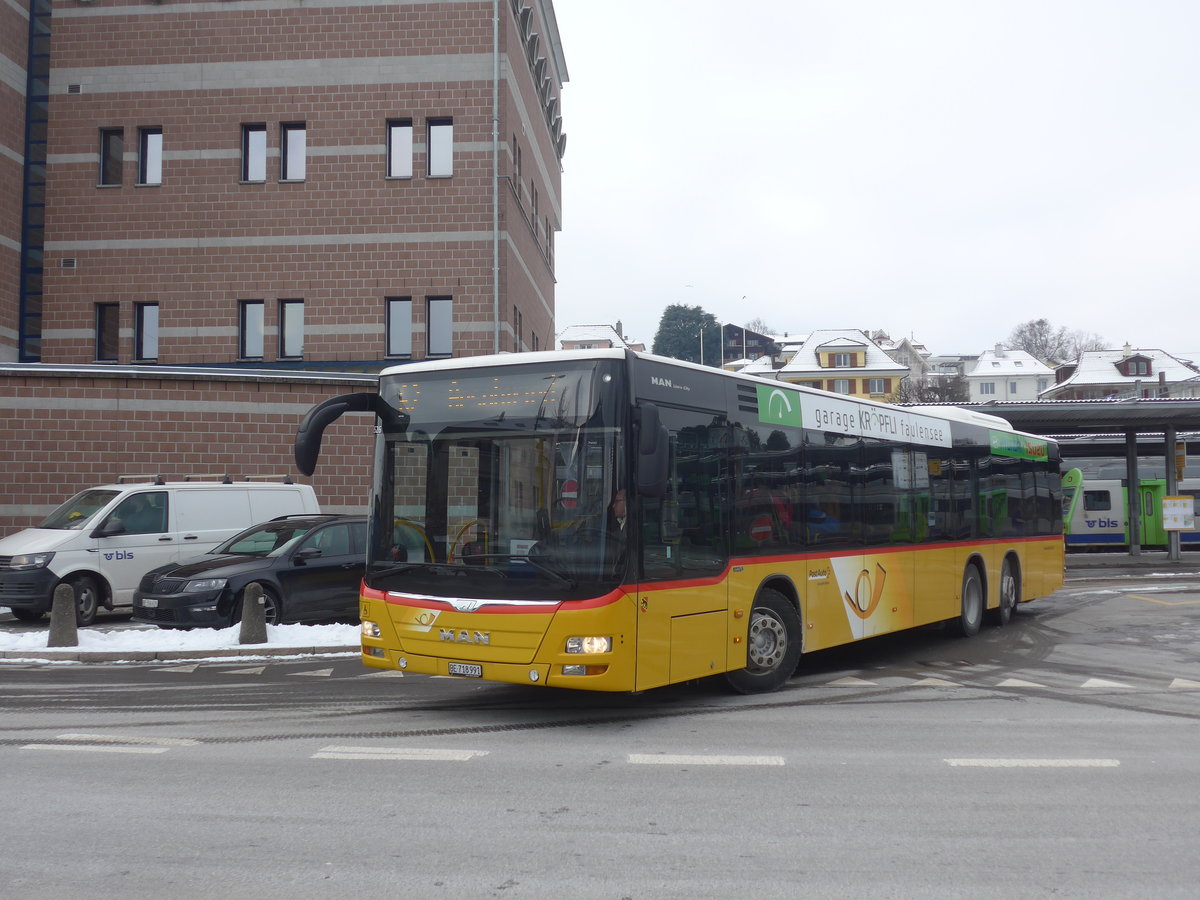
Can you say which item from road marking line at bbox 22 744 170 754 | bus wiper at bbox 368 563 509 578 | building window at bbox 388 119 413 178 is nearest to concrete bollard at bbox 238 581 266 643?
bus wiper at bbox 368 563 509 578

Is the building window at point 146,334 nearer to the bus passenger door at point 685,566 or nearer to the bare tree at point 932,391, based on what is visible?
the bus passenger door at point 685,566

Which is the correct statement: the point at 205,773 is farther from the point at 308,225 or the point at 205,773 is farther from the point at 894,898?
the point at 308,225

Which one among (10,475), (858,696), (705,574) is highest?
(10,475)

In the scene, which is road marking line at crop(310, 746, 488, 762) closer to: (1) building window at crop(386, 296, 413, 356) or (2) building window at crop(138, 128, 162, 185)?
(1) building window at crop(386, 296, 413, 356)

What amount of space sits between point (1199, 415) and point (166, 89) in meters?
27.1

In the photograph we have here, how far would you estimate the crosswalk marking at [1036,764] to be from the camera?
7.16m

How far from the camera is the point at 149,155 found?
2798 centimetres

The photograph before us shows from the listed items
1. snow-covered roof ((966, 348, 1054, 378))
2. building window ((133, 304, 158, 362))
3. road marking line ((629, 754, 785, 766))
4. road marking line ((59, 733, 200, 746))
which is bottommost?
road marking line ((629, 754, 785, 766))

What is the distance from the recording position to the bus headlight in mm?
7832

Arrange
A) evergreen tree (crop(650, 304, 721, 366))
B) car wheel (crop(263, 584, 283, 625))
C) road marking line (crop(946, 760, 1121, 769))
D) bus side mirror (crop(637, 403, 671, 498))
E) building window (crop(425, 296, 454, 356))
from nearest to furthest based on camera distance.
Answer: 1. road marking line (crop(946, 760, 1121, 769))
2. bus side mirror (crop(637, 403, 671, 498))
3. car wheel (crop(263, 584, 283, 625))
4. building window (crop(425, 296, 454, 356))
5. evergreen tree (crop(650, 304, 721, 366))

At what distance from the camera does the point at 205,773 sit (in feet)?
22.4

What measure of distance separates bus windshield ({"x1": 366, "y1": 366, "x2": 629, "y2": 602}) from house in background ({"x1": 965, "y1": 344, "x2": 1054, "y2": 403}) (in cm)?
11327

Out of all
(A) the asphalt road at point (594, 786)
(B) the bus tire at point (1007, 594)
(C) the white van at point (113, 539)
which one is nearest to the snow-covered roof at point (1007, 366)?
(B) the bus tire at point (1007, 594)

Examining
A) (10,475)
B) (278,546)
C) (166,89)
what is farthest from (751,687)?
(166,89)
